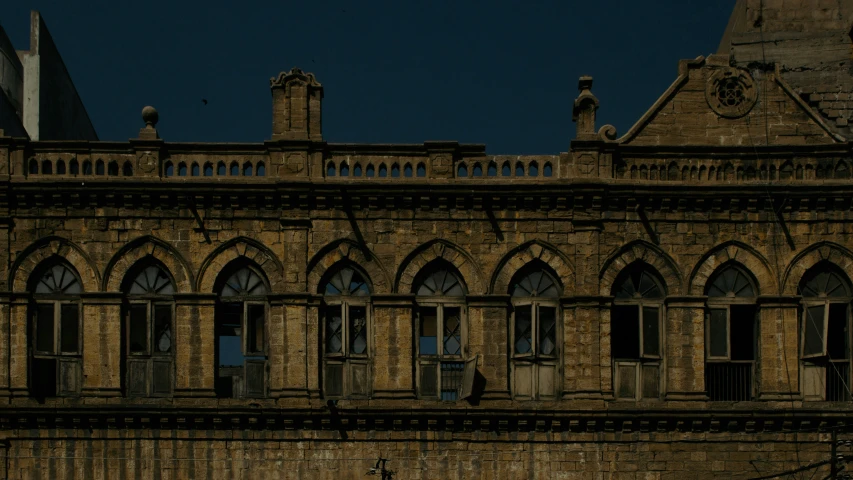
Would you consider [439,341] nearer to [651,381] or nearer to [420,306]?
[420,306]

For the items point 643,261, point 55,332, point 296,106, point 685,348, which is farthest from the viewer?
point 296,106

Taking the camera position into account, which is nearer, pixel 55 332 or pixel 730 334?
pixel 55 332

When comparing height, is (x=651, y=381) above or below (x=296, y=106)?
below

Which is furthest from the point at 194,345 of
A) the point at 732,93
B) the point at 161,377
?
the point at 732,93

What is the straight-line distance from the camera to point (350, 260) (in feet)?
95.6

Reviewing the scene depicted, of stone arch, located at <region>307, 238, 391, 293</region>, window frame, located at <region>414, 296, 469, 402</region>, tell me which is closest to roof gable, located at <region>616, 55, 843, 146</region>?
window frame, located at <region>414, 296, 469, 402</region>

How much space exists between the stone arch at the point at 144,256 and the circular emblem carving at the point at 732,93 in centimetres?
1017

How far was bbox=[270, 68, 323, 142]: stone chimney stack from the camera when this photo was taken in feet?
97.1

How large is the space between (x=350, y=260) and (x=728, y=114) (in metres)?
7.56

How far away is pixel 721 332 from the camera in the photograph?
1151 inches

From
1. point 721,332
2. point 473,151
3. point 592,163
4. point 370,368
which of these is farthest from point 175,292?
point 721,332

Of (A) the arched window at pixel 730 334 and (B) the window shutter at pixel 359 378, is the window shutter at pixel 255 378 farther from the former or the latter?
(A) the arched window at pixel 730 334

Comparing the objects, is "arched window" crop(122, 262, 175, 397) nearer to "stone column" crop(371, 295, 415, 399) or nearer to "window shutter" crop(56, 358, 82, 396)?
"window shutter" crop(56, 358, 82, 396)

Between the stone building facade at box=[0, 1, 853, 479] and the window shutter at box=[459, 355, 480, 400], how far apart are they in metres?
Answer: 0.06
